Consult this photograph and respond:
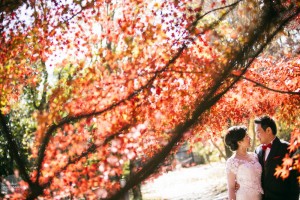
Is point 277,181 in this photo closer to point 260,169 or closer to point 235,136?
point 260,169

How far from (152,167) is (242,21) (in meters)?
2.16

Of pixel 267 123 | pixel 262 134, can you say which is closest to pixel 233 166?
pixel 262 134

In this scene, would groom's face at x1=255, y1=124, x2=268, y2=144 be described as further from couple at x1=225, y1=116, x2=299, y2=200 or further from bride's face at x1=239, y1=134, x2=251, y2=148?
bride's face at x1=239, y1=134, x2=251, y2=148

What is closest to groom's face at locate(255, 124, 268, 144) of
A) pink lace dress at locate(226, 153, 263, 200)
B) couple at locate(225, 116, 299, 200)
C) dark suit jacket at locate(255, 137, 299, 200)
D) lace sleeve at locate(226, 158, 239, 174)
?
couple at locate(225, 116, 299, 200)

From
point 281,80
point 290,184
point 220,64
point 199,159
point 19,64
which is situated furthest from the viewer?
point 199,159

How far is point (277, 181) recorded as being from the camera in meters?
4.52

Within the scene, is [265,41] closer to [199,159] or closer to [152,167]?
[152,167]

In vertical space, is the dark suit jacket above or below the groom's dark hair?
below

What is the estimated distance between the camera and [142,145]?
10203 millimetres

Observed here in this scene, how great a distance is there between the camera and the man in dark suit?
452cm

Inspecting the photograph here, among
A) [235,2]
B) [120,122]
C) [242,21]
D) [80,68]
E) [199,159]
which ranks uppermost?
[80,68]

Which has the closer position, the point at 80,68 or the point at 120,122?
the point at 120,122

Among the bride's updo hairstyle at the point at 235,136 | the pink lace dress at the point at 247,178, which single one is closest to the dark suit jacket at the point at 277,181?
the pink lace dress at the point at 247,178

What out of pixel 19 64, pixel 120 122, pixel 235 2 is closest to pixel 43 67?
pixel 19 64
